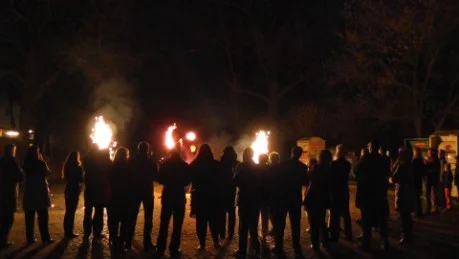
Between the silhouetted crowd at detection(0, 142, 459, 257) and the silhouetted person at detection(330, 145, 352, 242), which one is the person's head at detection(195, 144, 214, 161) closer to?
the silhouetted crowd at detection(0, 142, 459, 257)

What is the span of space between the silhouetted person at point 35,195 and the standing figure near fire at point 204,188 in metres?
2.78

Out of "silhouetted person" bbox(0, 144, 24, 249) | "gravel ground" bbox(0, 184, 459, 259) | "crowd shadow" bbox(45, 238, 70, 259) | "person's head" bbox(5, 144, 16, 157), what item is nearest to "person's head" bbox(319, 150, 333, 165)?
"gravel ground" bbox(0, 184, 459, 259)

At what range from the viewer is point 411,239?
10109 millimetres

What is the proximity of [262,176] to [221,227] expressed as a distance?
1.59 meters

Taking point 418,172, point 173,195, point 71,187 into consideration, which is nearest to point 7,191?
point 71,187

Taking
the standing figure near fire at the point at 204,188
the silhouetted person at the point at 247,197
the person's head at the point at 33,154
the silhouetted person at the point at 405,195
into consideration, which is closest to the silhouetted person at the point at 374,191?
the silhouetted person at the point at 405,195

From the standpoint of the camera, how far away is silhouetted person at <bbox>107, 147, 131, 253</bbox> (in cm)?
914

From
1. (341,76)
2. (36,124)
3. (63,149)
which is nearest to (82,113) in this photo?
(36,124)

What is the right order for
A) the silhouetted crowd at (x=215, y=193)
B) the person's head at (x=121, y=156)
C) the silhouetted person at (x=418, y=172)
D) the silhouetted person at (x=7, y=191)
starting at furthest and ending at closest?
the silhouetted person at (x=418, y=172), the silhouetted person at (x=7, y=191), the person's head at (x=121, y=156), the silhouetted crowd at (x=215, y=193)

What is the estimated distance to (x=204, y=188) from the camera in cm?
948

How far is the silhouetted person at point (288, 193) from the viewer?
9.12 metres

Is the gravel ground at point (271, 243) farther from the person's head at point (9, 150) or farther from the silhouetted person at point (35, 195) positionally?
the person's head at point (9, 150)

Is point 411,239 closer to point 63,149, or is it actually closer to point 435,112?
point 435,112

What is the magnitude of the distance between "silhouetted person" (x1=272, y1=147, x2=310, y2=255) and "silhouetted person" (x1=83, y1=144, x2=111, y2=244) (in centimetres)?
311
